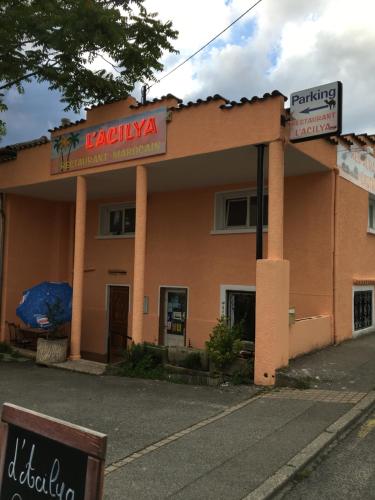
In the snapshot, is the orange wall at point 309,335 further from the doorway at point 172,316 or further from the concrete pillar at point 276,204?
the doorway at point 172,316

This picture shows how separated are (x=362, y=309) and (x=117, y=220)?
732 cm

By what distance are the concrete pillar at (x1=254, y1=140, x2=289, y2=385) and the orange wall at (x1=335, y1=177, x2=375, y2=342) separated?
2.84m

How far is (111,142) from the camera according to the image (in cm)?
1094

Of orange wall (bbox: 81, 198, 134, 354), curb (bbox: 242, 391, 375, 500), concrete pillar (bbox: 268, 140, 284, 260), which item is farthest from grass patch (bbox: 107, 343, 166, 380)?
orange wall (bbox: 81, 198, 134, 354)

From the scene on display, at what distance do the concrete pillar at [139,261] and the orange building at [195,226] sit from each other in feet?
0.07

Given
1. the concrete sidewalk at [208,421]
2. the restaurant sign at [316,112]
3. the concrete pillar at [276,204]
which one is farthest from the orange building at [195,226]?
the concrete sidewalk at [208,421]

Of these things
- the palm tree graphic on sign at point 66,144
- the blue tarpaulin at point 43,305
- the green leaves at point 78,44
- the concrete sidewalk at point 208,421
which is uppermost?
the green leaves at point 78,44

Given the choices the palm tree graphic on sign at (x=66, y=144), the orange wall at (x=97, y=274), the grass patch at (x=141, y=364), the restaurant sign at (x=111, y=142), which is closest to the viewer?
the grass patch at (x=141, y=364)

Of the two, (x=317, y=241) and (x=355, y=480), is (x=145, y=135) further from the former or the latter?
(x=355, y=480)

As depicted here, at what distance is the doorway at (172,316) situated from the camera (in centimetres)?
1266

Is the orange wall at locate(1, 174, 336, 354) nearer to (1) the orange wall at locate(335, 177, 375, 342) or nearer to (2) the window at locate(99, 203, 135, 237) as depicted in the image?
(2) the window at locate(99, 203, 135, 237)

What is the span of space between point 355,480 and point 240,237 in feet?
25.0

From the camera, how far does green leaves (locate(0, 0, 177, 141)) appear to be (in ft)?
33.2

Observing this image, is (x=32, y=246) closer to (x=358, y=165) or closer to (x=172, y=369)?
(x=172, y=369)
